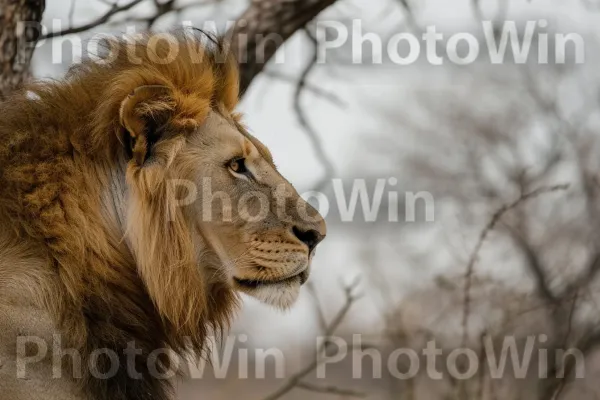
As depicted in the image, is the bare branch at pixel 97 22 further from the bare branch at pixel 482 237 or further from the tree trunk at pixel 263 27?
the bare branch at pixel 482 237

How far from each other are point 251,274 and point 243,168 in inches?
18.8

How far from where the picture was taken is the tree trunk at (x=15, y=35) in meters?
5.09

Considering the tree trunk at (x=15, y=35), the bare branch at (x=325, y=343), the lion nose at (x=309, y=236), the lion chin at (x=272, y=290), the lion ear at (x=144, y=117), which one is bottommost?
the bare branch at (x=325, y=343)

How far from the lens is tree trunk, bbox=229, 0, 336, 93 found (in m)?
5.58

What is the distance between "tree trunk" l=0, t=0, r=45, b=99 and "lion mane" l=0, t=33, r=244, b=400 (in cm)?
93

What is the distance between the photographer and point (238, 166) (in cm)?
430

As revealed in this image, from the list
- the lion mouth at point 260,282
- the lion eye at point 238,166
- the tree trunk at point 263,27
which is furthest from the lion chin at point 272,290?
the tree trunk at point 263,27

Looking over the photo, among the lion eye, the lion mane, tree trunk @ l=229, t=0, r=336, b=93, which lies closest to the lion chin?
the lion mane

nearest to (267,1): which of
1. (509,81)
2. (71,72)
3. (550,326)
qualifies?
(71,72)

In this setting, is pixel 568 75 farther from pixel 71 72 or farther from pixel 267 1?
pixel 71 72

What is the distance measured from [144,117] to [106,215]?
1.45 feet

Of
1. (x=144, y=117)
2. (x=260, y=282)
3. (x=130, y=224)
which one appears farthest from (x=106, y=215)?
(x=260, y=282)

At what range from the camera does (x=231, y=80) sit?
463cm

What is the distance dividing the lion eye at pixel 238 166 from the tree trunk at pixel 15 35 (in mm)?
1442
